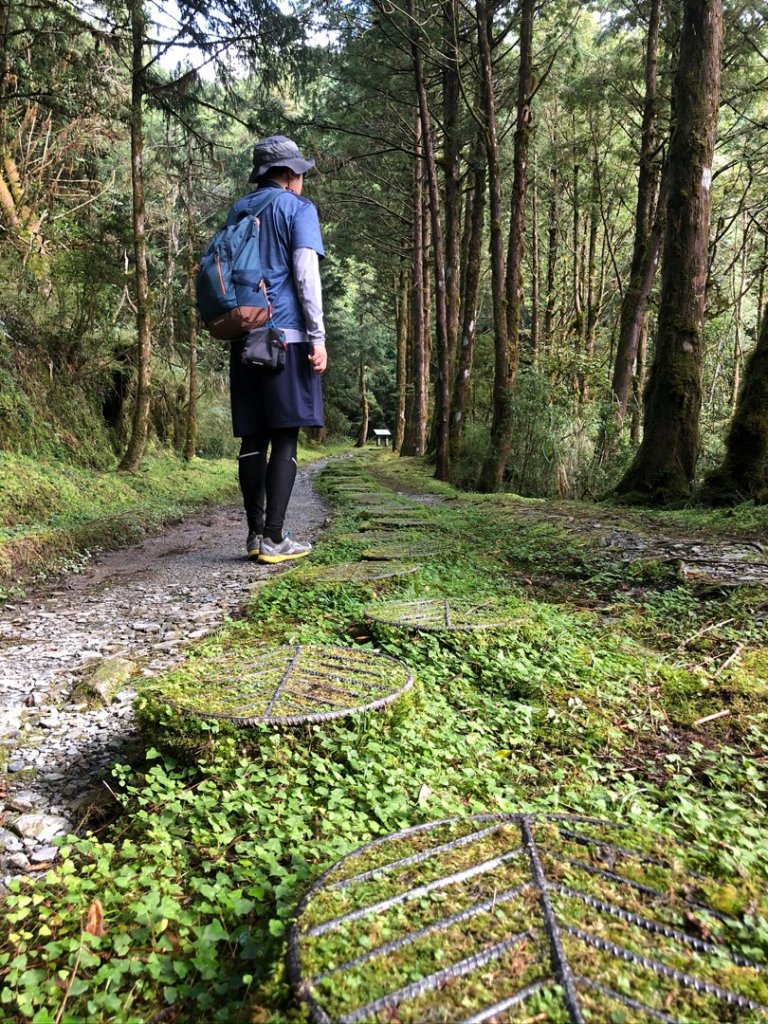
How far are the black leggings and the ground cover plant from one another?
1112 millimetres

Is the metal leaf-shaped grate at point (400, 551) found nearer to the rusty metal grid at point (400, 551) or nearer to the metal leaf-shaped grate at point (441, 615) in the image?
the rusty metal grid at point (400, 551)

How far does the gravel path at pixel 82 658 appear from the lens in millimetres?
1735

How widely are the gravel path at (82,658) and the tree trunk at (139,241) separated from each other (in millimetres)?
4106

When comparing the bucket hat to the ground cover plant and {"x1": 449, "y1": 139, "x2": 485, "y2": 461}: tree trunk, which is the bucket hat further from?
{"x1": 449, "y1": 139, "x2": 485, "y2": 461}: tree trunk

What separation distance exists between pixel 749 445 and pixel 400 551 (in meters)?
3.76

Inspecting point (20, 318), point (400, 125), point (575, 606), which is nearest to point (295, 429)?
point (575, 606)

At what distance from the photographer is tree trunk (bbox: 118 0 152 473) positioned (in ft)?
27.0

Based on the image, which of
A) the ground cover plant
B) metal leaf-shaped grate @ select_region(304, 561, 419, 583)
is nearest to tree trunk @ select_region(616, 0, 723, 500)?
the ground cover plant

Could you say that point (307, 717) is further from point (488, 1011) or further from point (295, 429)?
point (295, 429)

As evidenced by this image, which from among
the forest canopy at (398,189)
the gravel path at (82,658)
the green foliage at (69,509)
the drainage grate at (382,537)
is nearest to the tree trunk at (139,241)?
the forest canopy at (398,189)

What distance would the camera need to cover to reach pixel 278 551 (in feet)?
15.0

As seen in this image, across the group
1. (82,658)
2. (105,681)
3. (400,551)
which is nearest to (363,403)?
(400,551)

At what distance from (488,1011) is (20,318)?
9.24m

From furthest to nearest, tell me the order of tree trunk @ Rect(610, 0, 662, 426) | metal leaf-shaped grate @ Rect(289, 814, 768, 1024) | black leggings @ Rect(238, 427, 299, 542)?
1. tree trunk @ Rect(610, 0, 662, 426)
2. black leggings @ Rect(238, 427, 299, 542)
3. metal leaf-shaped grate @ Rect(289, 814, 768, 1024)
